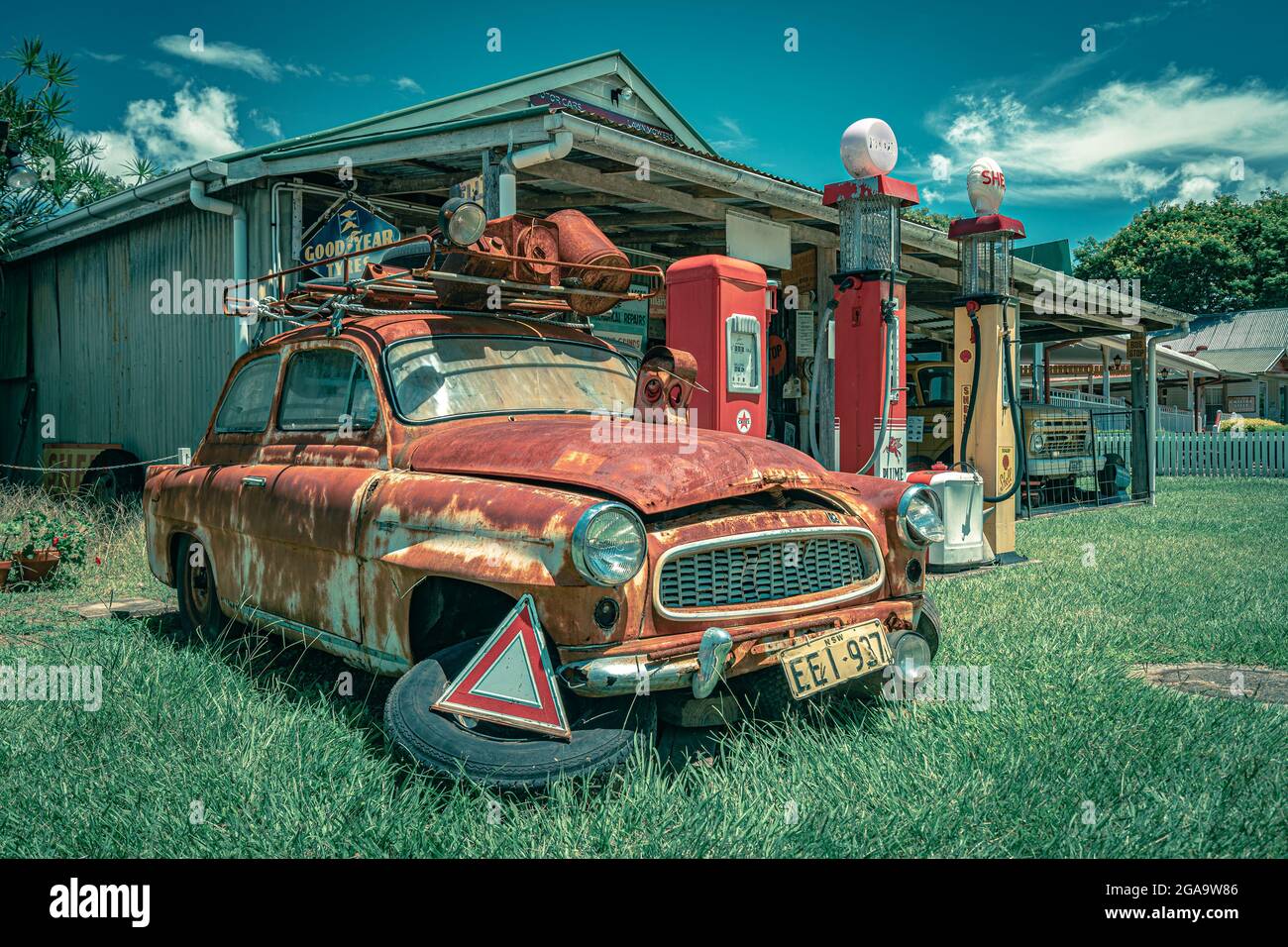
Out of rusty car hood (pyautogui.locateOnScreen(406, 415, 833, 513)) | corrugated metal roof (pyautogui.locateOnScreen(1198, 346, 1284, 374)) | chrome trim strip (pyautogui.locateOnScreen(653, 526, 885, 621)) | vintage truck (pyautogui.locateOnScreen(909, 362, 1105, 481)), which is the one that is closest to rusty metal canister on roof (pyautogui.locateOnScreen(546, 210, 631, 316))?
rusty car hood (pyautogui.locateOnScreen(406, 415, 833, 513))

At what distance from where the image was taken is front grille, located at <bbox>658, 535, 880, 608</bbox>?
Result: 309 cm

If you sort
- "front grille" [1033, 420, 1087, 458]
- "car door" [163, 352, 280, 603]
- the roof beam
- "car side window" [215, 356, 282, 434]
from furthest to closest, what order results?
"front grille" [1033, 420, 1087, 458], the roof beam, "car side window" [215, 356, 282, 434], "car door" [163, 352, 280, 603]

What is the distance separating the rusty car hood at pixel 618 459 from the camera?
3.13m

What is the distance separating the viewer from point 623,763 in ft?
9.50

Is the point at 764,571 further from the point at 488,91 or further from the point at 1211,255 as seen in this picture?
the point at 1211,255

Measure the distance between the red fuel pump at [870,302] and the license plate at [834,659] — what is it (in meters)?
3.59

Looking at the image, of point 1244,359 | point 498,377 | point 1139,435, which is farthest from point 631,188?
point 1244,359

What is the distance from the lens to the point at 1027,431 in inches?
513

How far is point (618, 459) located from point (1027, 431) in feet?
36.6

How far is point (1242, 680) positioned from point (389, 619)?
371 centimetres

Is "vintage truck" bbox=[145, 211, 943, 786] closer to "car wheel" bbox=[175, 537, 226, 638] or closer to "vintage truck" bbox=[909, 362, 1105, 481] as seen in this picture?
"car wheel" bbox=[175, 537, 226, 638]

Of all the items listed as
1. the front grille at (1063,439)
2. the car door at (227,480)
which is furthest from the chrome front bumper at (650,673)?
the front grille at (1063,439)

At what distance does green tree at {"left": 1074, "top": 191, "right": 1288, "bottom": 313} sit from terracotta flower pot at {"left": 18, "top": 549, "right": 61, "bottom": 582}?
1630 inches

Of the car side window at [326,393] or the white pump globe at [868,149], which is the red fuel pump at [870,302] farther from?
the car side window at [326,393]
